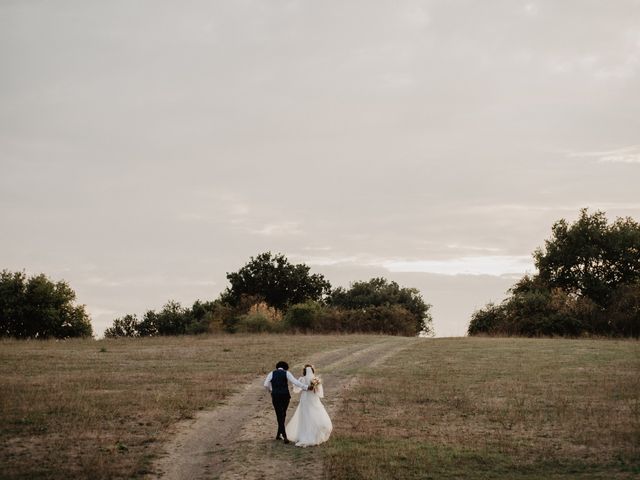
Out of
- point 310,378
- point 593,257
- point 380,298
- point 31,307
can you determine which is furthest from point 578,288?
point 310,378

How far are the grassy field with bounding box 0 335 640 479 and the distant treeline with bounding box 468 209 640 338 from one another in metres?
29.4

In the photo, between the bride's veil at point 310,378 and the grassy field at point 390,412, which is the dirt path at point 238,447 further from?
the bride's veil at point 310,378

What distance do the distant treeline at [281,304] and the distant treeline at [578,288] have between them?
503 inches

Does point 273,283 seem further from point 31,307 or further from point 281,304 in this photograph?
point 31,307

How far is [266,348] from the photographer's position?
1801 inches

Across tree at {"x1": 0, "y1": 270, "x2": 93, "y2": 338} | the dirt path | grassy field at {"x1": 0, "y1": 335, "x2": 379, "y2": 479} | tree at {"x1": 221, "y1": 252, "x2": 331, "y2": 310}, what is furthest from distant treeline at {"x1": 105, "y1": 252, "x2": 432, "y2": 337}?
the dirt path

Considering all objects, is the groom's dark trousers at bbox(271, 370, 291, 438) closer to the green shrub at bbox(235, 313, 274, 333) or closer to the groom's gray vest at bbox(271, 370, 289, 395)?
the groom's gray vest at bbox(271, 370, 289, 395)

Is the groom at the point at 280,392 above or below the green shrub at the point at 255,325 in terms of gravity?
below

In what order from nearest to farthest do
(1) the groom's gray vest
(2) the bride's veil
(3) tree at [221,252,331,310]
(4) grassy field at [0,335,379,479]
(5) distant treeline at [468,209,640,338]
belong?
(4) grassy field at [0,335,379,479]
(2) the bride's veil
(1) the groom's gray vest
(5) distant treeline at [468,209,640,338]
(3) tree at [221,252,331,310]

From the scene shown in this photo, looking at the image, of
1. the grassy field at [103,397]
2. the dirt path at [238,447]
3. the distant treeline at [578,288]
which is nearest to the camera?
the dirt path at [238,447]

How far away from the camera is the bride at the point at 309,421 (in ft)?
60.7

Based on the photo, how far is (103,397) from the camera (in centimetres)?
2455

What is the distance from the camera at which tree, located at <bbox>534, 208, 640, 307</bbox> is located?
84500 mm

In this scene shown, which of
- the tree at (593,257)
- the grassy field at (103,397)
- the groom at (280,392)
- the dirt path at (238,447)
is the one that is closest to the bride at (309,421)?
the groom at (280,392)
